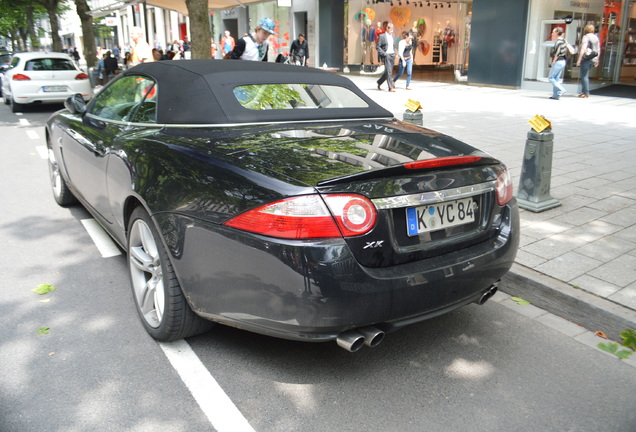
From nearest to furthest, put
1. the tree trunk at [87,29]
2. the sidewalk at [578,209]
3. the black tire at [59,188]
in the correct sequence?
the sidewalk at [578,209], the black tire at [59,188], the tree trunk at [87,29]

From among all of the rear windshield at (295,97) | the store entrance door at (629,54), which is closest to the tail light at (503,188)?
the rear windshield at (295,97)

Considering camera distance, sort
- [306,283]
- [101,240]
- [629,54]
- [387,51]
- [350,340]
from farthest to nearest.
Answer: [629,54]
[387,51]
[101,240]
[350,340]
[306,283]

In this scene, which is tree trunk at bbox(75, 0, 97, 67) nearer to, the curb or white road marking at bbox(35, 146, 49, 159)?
white road marking at bbox(35, 146, 49, 159)

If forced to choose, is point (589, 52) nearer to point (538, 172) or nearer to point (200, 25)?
point (200, 25)

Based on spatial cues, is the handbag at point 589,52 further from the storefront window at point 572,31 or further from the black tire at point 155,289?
the black tire at point 155,289

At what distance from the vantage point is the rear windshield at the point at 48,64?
15.0m

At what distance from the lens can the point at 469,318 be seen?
3.69 m

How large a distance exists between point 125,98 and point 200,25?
7.00 m

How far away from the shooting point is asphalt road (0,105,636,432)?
8.66 feet

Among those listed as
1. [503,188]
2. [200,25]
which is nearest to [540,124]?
[503,188]

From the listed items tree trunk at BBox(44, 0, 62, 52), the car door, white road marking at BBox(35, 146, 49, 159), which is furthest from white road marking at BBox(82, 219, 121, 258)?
tree trunk at BBox(44, 0, 62, 52)

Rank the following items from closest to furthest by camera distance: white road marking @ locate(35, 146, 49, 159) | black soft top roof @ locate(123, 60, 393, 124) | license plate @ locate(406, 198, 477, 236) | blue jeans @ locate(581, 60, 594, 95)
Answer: license plate @ locate(406, 198, 477, 236) → black soft top roof @ locate(123, 60, 393, 124) → white road marking @ locate(35, 146, 49, 159) → blue jeans @ locate(581, 60, 594, 95)

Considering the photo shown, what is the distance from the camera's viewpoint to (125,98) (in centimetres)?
432

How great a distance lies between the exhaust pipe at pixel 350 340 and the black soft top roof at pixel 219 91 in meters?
1.50
